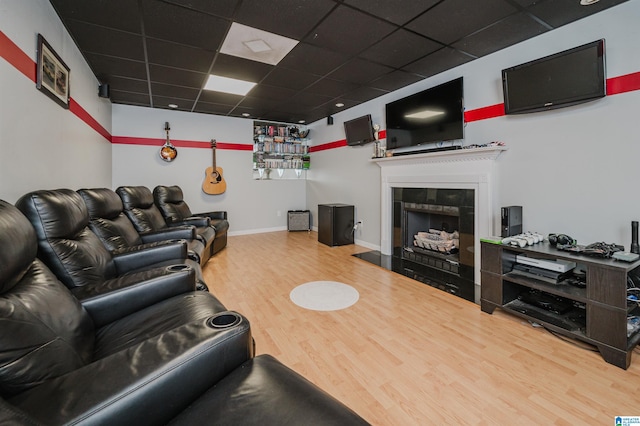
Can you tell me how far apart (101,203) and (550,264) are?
359 cm

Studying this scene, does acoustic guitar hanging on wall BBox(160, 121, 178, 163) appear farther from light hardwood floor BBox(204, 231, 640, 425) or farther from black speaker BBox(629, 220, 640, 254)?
black speaker BBox(629, 220, 640, 254)

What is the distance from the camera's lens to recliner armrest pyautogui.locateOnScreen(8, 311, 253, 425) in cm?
66

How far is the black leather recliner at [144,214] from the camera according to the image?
308 cm

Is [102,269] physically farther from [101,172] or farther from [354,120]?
[354,120]

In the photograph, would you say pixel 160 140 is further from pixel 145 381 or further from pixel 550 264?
pixel 550 264

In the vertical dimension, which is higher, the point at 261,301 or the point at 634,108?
the point at 634,108

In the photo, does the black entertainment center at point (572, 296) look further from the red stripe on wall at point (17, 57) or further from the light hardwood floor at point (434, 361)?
the red stripe on wall at point (17, 57)

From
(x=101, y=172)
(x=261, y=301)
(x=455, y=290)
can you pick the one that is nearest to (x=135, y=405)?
(x=261, y=301)

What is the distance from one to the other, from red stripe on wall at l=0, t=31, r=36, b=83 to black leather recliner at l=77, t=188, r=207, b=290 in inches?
34.4

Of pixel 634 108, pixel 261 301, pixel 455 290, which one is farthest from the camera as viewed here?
pixel 455 290

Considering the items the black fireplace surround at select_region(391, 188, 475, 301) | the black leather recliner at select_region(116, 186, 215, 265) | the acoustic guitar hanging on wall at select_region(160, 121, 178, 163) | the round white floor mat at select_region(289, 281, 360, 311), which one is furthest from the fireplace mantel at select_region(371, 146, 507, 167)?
the acoustic guitar hanging on wall at select_region(160, 121, 178, 163)

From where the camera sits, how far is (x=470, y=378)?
1562mm

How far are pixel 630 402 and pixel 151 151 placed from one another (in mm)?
6175

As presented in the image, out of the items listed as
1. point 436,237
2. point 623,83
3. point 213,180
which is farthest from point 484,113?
point 213,180
